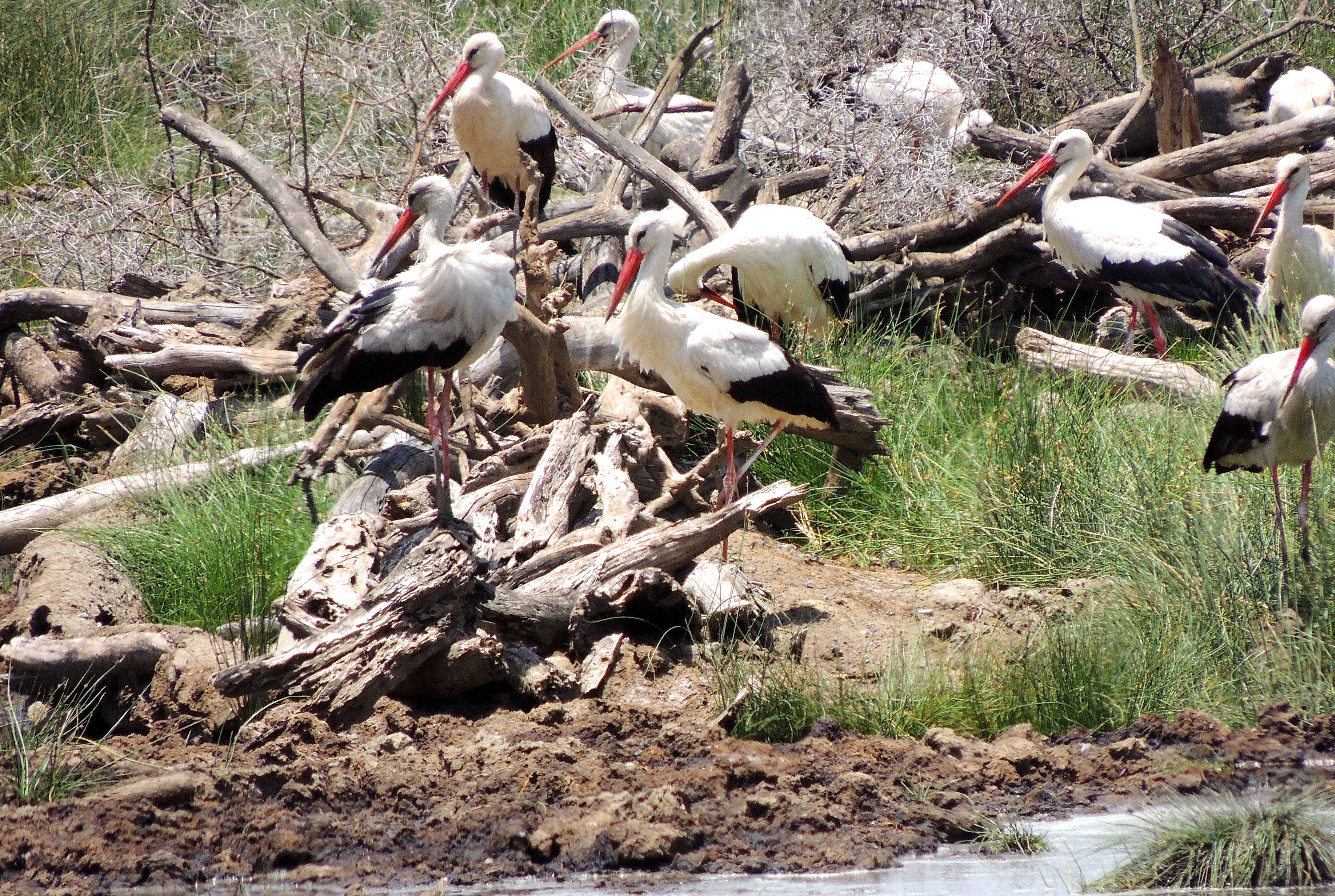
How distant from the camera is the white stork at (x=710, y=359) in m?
5.39

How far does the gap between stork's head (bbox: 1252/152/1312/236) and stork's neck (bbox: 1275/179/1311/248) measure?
5 cm

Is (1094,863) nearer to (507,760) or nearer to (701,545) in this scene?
(507,760)

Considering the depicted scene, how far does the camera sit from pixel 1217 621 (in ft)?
14.2

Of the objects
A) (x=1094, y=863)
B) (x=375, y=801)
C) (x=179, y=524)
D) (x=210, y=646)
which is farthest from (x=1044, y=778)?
(x=179, y=524)

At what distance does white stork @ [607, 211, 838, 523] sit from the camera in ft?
17.7

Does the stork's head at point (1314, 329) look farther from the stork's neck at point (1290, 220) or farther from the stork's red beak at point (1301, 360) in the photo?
the stork's neck at point (1290, 220)

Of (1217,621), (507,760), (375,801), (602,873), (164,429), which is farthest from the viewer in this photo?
(164,429)

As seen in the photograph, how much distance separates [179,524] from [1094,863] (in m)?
3.72

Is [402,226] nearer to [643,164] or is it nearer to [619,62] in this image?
[643,164]

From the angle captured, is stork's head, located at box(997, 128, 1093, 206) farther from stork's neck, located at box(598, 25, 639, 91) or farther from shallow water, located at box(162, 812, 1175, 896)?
shallow water, located at box(162, 812, 1175, 896)

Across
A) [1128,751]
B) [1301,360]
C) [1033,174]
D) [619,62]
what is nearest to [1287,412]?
[1301,360]

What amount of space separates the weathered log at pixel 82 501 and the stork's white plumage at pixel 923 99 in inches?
191

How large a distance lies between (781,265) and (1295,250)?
9.37ft

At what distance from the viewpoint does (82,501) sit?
5.61 metres
